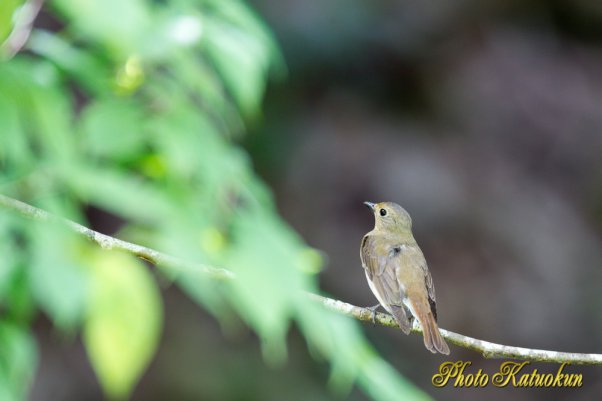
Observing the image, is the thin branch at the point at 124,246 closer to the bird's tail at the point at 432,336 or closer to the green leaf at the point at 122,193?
the bird's tail at the point at 432,336

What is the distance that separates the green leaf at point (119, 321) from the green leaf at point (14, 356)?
0.22 m

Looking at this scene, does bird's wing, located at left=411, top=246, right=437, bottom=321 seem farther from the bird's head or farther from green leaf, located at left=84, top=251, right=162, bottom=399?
green leaf, located at left=84, top=251, right=162, bottom=399

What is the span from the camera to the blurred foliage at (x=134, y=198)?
77.4 inches

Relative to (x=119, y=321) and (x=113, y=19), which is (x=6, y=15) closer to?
(x=113, y=19)

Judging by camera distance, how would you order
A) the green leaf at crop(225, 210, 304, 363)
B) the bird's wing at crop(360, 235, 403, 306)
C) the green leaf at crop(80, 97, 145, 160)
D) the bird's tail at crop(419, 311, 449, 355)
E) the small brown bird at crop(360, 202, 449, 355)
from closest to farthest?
the bird's tail at crop(419, 311, 449, 355) → the small brown bird at crop(360, 202, 449, 355) → the bird's wing at crop(360, 235, 403, 306) → the green leaf at crop(225, 210, 304, 363) → the green leaf at crop(80, 97, 145, 160)

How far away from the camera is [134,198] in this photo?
202cm

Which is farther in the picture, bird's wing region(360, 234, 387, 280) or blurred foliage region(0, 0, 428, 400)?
blurred foliage region(0, 0, 428, 400)

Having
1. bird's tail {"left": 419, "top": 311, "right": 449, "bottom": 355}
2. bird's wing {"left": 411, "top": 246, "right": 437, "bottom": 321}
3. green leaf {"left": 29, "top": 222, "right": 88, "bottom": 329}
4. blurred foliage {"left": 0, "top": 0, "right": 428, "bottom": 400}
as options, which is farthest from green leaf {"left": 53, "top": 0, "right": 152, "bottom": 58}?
bird's tail {"left": 419, "top": 311, "right": 449, "bottom": 355}

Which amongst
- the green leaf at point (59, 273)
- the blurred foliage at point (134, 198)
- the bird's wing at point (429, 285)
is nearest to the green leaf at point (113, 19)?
the blurred foliage at point (134, 198)

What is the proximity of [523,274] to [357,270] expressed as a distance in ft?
3.95

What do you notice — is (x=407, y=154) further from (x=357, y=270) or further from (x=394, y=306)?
(x=394, y=306)

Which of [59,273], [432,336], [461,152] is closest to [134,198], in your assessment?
[59,273]

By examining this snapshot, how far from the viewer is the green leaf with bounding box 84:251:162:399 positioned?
1.89 meters

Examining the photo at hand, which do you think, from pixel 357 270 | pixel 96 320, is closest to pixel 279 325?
pixel 96 320
